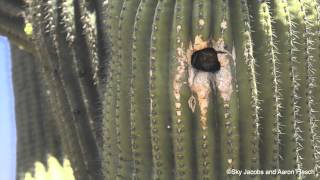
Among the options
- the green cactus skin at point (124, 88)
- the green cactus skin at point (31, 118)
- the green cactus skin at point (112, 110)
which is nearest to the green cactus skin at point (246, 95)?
the green cactus skin at point (124, 88)

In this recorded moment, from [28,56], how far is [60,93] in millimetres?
1589

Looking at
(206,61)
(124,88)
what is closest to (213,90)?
(206,61)

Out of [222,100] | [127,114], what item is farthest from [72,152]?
[222,100]

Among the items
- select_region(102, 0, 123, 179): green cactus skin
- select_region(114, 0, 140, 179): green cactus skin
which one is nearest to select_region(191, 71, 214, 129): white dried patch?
select_region(114, 0, 140, 179): green cactus skin

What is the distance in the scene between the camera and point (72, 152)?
4.52m

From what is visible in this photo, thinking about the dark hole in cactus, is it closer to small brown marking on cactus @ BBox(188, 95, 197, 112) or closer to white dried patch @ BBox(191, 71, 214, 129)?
white dried patch @ BBox(191, 71, 214, 129)

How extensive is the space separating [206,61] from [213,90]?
0.15 metres

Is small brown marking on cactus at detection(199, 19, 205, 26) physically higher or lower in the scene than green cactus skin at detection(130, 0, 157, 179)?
higher

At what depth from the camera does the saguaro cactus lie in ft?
10.9

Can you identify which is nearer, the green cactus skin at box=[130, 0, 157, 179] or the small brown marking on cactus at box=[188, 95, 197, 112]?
the small brown marking on cactus at box=[188, 95, 197, 112]

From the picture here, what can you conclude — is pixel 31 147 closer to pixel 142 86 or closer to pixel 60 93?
pixel 60 93

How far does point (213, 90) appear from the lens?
3.38m

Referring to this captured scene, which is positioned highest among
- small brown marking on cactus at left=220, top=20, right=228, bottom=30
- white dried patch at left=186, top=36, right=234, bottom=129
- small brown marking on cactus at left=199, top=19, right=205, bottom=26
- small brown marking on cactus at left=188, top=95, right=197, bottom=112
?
small brown marking on cactus at left=199, top=19, right=205, bottom=26

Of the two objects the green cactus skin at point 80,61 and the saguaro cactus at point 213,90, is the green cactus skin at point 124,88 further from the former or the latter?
the green cactus skin at point 80,61
